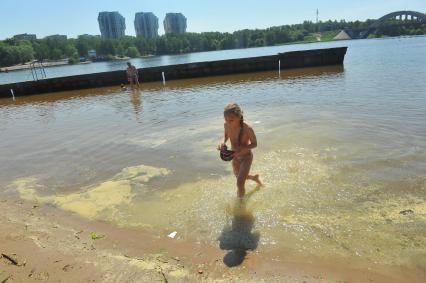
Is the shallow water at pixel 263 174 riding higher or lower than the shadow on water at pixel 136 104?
higher

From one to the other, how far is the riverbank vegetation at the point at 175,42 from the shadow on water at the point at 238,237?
134878 millimetres

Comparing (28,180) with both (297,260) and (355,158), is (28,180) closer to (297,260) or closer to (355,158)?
(297,260)

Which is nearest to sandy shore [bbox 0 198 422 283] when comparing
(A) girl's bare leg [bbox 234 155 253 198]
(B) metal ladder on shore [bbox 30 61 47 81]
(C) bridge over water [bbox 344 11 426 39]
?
(A) girl's bare leg [bbox 234 155 253 198]

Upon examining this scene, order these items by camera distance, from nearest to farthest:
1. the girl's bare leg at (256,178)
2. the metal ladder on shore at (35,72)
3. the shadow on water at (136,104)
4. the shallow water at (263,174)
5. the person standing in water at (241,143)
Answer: the shallow water at (263,174)
the person standing in water at (241,143)
the girl's bare leg at (256,178)
the shadow on water at (136,104)
the metal ladder on shore at (35,72)

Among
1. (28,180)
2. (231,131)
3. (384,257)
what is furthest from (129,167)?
(384,257)

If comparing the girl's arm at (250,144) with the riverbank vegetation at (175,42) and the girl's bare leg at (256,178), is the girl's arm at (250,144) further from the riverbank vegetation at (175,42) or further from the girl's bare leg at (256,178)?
the riverbank vegetation at (175,42)

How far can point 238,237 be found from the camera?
4719 millimetres

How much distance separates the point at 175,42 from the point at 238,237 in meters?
163

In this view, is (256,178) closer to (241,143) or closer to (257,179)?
(257,179)

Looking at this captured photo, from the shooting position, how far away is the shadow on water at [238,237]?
4285mm

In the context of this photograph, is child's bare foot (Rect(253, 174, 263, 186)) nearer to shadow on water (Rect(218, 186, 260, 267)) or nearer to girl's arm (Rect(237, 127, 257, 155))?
shadow on water (Rect(218, 186, 260, 267))

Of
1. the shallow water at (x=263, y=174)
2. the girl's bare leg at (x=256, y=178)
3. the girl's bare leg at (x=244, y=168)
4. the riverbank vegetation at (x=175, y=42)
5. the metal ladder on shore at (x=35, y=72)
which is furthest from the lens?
the riverbank vegetation at (x=175, y=42)

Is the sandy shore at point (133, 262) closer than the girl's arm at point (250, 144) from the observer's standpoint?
Yes

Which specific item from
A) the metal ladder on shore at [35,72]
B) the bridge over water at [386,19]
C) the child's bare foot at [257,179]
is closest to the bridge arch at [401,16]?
the bridge over water at [386,19]
